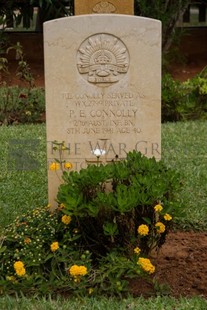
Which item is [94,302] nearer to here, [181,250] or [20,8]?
[181,250]

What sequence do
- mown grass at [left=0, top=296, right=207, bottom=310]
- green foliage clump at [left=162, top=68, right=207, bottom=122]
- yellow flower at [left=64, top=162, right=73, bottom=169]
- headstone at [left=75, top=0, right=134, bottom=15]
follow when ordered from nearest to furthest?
mown grass at [left=0, top=296, right=207, bottom=310], yellow flower at [left=64, top=162, right=73, bottom=169], headstone at [left=75, top=0, right=134, bottom=15], green foliage clump at [left=162, top=68, right=207, bottom=122]

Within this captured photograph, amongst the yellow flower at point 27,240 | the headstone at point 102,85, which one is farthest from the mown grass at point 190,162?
the yellow flower at point 27,240

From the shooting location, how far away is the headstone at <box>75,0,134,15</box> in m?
5.55

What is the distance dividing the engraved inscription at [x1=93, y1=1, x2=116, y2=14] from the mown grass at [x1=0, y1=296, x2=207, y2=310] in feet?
7.80

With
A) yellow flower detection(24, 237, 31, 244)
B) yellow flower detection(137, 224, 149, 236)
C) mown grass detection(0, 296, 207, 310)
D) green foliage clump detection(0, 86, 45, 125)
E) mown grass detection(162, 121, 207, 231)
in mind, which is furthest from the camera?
green foliage clump detection(0, 86, 45, 125)

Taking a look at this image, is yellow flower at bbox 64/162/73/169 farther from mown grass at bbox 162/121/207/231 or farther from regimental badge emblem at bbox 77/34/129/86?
mown grass at bbox 162/121/207/231

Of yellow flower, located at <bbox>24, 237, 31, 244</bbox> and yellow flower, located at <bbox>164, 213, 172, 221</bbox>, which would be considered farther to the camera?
yellow flower, located at <bbox>24, 237, 31, 244</bbox>

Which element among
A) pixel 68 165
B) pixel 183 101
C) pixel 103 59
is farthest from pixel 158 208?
pixel 183 101

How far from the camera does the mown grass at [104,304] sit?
397cm

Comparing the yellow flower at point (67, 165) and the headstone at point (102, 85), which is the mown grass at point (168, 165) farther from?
the yellow flower at point (67, 165)

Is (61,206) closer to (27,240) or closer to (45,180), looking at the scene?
(27,240)

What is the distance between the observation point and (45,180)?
6.88 metres

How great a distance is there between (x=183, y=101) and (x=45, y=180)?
3904 mm

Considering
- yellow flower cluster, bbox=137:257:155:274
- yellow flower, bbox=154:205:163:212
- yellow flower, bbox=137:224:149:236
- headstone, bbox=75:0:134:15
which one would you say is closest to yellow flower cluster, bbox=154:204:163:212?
yellow flower, bbox=154:205:163:212
